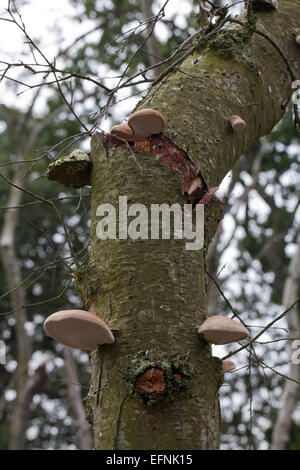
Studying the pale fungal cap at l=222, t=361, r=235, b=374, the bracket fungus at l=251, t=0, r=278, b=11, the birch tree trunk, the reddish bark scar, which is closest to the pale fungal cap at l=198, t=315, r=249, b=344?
the birch tree trunk

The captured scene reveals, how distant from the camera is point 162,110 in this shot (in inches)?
85.7

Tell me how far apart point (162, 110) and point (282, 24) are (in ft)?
4.20

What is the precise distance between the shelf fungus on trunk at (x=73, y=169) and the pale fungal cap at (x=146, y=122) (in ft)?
0.82

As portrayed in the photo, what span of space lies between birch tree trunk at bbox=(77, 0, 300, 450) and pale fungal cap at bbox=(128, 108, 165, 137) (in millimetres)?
71

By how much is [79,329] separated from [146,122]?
0.88m

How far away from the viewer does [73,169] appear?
2098mm

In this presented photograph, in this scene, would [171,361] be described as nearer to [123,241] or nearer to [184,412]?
[184,412]

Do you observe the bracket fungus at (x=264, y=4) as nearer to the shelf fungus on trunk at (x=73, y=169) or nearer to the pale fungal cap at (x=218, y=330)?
the shelf fungus on trunk at (x=73, y=169)

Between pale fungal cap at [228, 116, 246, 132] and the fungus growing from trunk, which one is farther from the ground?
pale fungal cap at [228, 116, 246, 132]

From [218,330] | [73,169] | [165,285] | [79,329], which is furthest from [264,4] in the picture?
[79,329]

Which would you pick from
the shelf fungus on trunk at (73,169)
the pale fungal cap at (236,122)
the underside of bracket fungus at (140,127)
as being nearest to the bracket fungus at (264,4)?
the pale fungal cap at (236,122)

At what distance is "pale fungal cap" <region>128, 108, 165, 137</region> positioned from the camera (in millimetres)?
1961

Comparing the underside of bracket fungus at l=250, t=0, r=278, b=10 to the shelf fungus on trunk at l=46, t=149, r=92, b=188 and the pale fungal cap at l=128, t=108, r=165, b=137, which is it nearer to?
the pale fungal cap at l=128, t=108, r=165, b=137
